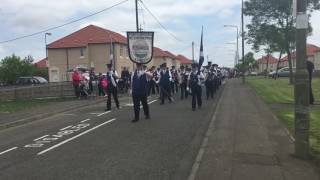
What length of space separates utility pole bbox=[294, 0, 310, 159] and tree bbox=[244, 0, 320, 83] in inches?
1776

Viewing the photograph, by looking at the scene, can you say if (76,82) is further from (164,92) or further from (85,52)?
(85,52)

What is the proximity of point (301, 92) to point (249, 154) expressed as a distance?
152cm

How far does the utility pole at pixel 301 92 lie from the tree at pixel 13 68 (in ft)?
284

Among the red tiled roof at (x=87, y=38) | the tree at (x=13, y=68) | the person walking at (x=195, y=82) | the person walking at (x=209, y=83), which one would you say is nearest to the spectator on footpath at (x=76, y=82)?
the person walking at (x=209, y=83)

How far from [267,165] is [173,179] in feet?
6.29

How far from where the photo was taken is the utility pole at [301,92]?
10.9 meters

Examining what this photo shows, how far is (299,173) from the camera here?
9.74 metres

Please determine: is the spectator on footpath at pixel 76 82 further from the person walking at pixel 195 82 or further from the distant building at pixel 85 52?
the distant building at pixel 85 52

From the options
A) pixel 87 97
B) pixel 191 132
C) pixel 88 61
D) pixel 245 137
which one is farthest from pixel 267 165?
pixel 88 61

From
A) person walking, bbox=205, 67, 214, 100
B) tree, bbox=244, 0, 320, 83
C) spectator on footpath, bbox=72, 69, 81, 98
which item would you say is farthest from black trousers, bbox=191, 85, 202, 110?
tree, bbox=244, 0, 320, 83

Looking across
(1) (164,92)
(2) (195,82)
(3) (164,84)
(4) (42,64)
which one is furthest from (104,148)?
(4) (42,64)

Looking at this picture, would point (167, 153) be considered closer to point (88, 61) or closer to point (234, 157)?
point (234, 157)

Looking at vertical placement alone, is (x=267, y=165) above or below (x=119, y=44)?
below

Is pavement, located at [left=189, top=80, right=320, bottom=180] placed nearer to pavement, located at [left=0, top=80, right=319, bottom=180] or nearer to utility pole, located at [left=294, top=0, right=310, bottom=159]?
pavement, located at [left=0, top=80, right=319, bottom=180]
